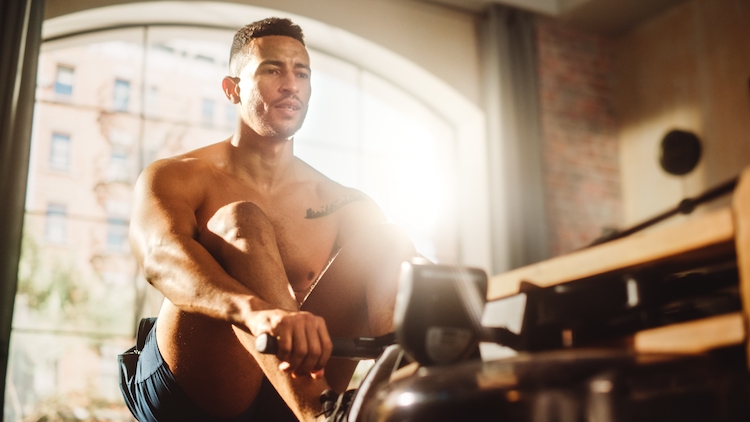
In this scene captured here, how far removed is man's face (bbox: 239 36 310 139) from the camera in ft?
6.00

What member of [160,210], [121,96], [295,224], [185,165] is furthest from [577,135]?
[160,210]

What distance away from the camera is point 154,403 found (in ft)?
4.34

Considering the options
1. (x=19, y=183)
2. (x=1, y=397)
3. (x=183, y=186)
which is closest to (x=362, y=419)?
(x=183, y=186)

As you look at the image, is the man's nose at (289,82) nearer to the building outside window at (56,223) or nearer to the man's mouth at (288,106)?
the man's mouth at (288,106)

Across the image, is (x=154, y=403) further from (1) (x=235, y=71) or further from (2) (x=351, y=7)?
(2) (x=351, y=7)

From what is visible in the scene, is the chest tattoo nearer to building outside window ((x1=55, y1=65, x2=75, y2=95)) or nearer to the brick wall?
building outside window ((x1=55, y1=65, x2=75, y2=95))

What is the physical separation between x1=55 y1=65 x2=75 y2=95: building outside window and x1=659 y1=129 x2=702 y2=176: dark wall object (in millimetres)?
3170

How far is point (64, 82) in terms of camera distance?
11.0 feet

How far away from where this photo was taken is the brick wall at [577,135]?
4.13 meters

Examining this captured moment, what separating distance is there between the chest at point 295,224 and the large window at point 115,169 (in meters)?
1.69

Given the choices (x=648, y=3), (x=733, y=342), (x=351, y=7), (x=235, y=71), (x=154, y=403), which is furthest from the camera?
(x=648, y=3)

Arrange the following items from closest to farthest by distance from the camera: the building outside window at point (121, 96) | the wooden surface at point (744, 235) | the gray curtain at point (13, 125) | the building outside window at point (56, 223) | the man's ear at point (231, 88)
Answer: the wooden surface at point (744, 235), the man's ear at point (231, 88), the gray curtain at point (13, 125), the building outside window at point (56, 223), the building outside window at point (121, 96)

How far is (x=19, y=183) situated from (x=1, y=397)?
32.2 inches

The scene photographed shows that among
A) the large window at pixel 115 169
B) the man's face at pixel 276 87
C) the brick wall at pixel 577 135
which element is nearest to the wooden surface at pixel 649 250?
the man's face at pixel 276 87
